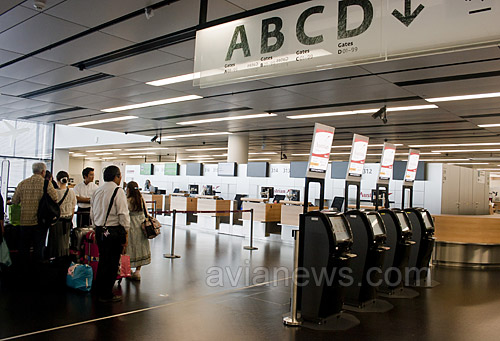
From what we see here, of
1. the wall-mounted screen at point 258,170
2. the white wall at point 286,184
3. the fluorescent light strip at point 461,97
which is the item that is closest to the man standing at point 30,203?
the fluorescent light strip at point 461,97

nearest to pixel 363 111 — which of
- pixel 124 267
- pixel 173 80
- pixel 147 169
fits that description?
pixel 173 80

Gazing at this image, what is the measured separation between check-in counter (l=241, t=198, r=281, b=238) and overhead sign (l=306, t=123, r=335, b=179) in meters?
6.08

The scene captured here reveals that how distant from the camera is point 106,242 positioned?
15.9 feet

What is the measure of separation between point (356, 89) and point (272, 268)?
339 centimetres

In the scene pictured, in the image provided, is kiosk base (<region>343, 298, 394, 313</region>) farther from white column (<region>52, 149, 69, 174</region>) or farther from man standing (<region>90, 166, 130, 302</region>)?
white column (<region>52, 149, 69, 174</region>)

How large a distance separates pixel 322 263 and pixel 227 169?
9614mm

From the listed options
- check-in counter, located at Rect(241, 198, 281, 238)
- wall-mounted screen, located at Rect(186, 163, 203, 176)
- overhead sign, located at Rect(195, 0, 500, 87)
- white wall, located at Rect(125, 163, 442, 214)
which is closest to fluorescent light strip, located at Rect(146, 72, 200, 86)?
overhead sign, located at Rect(195, 0, 500, 87)

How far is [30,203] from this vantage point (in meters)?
5.61

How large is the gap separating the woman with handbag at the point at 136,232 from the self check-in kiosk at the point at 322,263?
2326 mm

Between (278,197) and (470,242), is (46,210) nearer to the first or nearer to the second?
(278,197)

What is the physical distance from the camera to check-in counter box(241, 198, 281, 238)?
11.1m

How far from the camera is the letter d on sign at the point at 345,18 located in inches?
99.1

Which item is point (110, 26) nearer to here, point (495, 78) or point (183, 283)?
point (183, 283)

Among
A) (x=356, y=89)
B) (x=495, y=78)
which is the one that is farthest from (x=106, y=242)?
(x=495, y=78)
